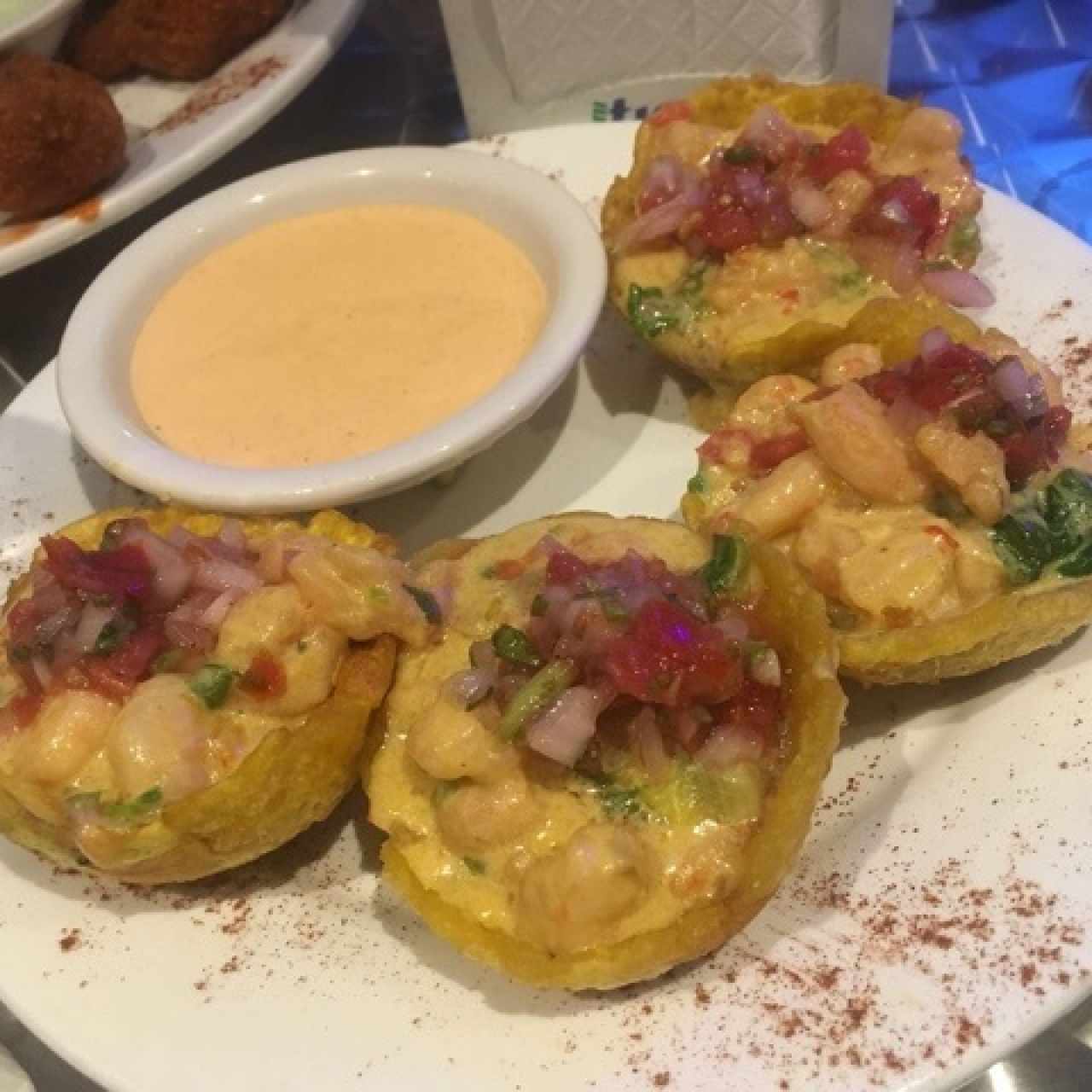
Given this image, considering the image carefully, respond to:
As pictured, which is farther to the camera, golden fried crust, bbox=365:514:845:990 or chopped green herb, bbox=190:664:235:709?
chopped green herb, bbox=190:664:235:709

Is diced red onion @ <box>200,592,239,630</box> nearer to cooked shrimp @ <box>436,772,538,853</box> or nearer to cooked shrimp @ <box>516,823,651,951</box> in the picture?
cooked shrimp @ <box>436,772,538,853</box>

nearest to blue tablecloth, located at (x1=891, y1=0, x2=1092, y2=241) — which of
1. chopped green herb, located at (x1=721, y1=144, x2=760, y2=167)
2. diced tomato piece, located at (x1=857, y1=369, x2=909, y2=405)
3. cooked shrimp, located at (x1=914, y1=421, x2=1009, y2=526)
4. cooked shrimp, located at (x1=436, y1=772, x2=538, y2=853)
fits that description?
chopped green herb, located at (x1=721, y1=144, x2=760, y2=167)

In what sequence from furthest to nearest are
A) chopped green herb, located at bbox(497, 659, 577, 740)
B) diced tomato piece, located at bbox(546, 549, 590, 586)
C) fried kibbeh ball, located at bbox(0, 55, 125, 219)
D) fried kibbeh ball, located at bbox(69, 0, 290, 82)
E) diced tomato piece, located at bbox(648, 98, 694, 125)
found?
1. fried kibbeh ball, located at bbox(69, 0, 290, 82)
2. fried kibbeh ball, located at bbox(0, 55, 125, 219)
3. diced tomato piece, located at bbox(648, 98, 694, 125)
4. diced tomato piece, located at bbox(546, 549, 590, 586)
5. chopped green herb, located at bbox(497, 659, 577, 740)

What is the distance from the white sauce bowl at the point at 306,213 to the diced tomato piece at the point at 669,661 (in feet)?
2.19

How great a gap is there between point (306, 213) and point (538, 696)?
1.55 m

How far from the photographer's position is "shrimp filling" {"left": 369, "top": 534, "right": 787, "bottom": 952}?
67.9 inches

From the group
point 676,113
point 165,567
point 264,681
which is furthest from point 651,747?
point 676,113

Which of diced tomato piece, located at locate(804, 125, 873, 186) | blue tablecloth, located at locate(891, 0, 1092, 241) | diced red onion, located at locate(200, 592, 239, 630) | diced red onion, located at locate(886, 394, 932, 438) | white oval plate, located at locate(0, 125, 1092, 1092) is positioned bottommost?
blue tablecloth, located at locate(891, 0, 1092, 241)

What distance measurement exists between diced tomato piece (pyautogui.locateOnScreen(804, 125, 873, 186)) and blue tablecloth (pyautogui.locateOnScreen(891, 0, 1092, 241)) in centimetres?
107

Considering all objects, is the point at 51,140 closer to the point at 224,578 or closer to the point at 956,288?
the point at 224,578

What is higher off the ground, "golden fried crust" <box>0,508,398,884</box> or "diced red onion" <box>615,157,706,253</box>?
"diced red onion" <box>615,157,706,253</box>

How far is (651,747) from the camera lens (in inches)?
70.9

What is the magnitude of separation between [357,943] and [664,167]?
161 cm

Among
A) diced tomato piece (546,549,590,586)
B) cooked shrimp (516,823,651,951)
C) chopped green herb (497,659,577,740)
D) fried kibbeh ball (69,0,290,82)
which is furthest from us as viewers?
fried kibbeh ball (69,0,290,82)
